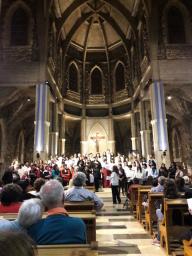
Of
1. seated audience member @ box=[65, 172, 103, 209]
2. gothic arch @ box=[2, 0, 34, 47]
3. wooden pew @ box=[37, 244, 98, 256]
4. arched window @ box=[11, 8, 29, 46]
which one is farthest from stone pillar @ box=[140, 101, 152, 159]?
wooden pew @ box=[37, 244, 98, 256]

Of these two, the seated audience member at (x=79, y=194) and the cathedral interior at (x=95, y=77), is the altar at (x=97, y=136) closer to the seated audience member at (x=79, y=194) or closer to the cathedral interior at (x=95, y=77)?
the cathedral interior at (x=95, y=77)

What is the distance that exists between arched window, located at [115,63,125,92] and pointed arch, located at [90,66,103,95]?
191cm

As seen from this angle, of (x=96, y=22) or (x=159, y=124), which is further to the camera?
(x=96, y=22)

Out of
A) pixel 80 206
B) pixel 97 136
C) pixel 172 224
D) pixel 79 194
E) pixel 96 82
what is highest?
pixel 96 82

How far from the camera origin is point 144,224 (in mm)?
6973

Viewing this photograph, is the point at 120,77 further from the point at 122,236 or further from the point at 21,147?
the point at 122,236

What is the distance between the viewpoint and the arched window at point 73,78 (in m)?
28.4

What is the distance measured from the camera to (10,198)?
342 centimetres

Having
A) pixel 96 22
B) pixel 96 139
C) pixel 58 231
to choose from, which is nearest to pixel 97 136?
pixel 96 139

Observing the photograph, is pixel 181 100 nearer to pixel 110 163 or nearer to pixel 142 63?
pixel 142 63

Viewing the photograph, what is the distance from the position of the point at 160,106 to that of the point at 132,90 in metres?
9.53

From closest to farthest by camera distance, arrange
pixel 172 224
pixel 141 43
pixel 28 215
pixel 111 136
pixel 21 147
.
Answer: pixel 28 215 < pixel 172 224 < pixel 141 43 < pixel 21 147 < pixel 111 136

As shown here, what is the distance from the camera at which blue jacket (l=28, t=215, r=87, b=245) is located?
2.06 metres

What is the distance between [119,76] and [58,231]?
27.9 m
